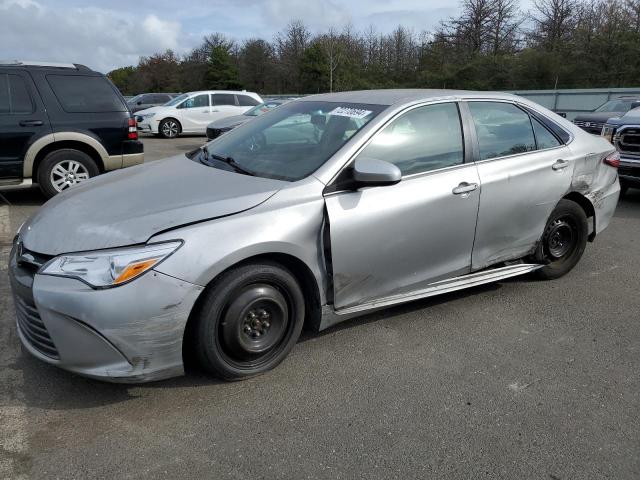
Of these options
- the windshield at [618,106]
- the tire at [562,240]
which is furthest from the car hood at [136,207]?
the windshield at [618,106]

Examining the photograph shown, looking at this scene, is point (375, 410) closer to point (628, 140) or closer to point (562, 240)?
point (562, 240)

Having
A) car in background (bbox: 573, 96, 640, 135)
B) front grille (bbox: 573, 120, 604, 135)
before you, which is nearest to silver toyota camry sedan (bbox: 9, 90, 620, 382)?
front grille (bbox: 573, 120, 604, 135)

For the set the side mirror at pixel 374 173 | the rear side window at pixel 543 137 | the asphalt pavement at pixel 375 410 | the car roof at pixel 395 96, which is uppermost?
the car roof at pixel 395 96

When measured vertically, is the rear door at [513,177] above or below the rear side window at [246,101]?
below

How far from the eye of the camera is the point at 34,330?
2.69 metres

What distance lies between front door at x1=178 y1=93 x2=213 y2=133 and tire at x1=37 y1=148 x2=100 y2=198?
1202 cm

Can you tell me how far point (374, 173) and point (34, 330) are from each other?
2.01m

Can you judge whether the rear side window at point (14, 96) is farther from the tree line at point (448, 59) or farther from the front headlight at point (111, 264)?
the tree line at point (448, 59)

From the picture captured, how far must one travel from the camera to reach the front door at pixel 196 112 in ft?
62.4

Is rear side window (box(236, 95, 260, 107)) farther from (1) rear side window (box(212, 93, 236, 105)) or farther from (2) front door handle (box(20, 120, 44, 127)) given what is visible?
(2) front door handle (box(20, 120, 44, 127))

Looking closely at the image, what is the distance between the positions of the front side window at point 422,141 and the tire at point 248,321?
0.99m

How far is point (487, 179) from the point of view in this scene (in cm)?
374

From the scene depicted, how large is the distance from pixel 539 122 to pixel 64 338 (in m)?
3.82

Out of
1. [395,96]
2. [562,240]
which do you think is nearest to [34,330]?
[395,96]
